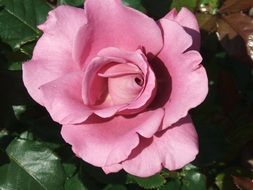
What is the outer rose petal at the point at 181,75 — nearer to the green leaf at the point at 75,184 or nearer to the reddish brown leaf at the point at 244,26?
the reddish brown leaf at the point at 244,26

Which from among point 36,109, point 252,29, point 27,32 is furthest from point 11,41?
point 252,29

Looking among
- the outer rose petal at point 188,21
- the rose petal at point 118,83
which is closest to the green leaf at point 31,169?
the rose petal at point 118,83

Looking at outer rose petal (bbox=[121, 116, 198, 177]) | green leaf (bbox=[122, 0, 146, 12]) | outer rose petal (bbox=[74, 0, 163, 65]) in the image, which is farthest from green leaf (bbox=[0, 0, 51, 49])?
outer rose petal (bbox=[121, 116, 198, 177])

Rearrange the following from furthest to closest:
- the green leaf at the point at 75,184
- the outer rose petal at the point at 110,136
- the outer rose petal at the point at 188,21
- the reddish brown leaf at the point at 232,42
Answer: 1. the green leaf at the point at 75,184
2. the reddish brown leaf at the point at 232,42
3. the outer rose petal at the point at 188,21
4. the outer rose petal at the point at 110,136

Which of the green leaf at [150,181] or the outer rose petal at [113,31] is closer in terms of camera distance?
the outer rose petal at [113,31]

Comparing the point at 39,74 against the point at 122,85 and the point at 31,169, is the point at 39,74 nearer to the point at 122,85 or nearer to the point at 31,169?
the point at 122,85

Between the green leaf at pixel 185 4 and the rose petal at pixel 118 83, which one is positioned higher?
the rose petal at pixel 118 83

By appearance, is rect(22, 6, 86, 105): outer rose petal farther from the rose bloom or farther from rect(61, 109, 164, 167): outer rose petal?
rect(61, 109, 164, 167): outer rose petal

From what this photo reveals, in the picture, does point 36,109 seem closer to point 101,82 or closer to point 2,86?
point 2,86
